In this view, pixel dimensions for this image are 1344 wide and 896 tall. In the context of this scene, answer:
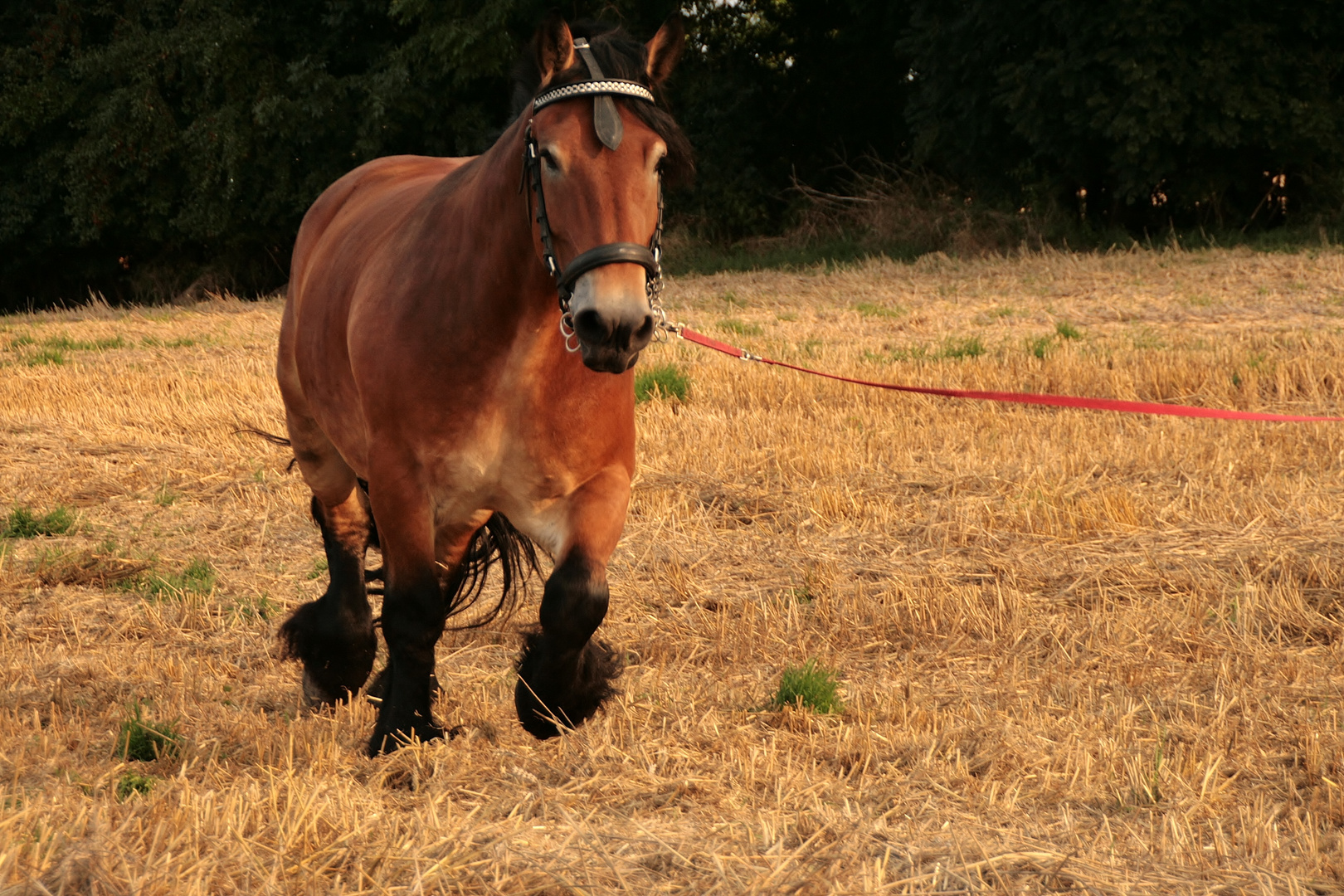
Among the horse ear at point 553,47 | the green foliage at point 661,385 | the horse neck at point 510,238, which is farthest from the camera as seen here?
the green foliage at point 661,385

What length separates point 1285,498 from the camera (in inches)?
246

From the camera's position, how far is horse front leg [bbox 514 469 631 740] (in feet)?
11.8

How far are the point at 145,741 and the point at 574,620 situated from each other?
4.38 feet

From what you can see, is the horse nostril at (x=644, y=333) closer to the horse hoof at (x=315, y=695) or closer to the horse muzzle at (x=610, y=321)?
the horse muzzle at (x=610, y=321)

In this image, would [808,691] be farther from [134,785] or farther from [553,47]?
[553,47]

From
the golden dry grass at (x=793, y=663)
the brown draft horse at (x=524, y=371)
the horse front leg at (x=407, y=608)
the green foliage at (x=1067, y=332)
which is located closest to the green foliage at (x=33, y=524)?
the golden dry grass at (x=793, y=663)

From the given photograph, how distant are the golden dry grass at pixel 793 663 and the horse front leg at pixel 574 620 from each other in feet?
0.44

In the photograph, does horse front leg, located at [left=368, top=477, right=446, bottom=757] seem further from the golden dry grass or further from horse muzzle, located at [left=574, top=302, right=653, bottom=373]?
horse muzzle, located at [left=574, top=302, right=653, bottom=373]

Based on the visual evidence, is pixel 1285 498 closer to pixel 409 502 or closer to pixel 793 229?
pixel 409 502

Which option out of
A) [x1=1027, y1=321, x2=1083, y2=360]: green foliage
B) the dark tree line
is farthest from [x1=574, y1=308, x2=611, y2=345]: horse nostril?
the dark tree line

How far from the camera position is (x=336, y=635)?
4.63 metres

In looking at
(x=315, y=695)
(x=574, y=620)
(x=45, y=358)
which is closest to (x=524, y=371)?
(x=574, y=620)

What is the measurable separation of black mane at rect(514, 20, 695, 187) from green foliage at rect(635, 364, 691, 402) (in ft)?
18.8

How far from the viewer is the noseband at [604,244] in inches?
120
